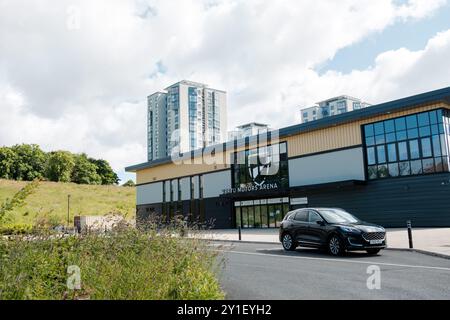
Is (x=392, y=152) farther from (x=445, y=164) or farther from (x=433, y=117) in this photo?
(x=445, y=164)

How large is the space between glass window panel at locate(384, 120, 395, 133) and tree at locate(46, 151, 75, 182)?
77.9 metres

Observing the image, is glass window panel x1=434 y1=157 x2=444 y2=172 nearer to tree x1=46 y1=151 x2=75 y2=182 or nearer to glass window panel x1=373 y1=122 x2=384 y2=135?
glass window panel x1=373 y1=122 x2=384 y2=135

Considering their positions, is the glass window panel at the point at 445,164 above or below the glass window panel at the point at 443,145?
below

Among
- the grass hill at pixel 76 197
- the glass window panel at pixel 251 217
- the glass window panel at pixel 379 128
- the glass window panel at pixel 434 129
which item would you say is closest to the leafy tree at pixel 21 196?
the glass window panel at pixel 434 129

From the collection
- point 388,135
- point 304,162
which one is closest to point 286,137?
point 304,162

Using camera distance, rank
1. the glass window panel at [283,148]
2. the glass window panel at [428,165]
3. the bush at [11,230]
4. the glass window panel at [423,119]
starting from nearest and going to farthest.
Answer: the bush at [11,230], the glass window panel at [428,165], the glass window panel at [423,119], the glass window panel at [283,148]

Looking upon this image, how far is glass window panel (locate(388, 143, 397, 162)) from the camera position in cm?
2884

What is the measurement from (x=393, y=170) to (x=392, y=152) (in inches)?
49.0

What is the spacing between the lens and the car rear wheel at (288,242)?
15.9 metres

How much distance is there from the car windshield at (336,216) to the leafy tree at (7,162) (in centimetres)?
9187

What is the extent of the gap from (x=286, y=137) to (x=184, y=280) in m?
30.7

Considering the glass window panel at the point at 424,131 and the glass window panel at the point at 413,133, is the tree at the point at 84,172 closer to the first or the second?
the glass window panel at the point at 413,133

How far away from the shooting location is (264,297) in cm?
727

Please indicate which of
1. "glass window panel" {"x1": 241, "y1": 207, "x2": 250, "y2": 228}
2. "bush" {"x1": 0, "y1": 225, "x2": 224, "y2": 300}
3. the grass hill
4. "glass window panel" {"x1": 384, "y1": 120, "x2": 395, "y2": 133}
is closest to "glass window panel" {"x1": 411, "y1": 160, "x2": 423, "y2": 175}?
"glass window panel" {"x1": 384, "y1": 120, "x2": 395, "y2": 133}
